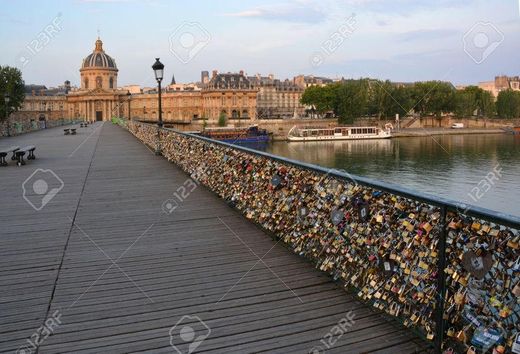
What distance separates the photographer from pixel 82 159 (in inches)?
746

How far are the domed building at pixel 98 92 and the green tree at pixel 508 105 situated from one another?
312 feet

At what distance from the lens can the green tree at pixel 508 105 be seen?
413ft

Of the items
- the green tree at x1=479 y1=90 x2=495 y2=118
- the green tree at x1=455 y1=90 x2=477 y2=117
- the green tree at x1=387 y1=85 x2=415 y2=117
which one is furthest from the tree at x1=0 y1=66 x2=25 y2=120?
the green tree at x1=479 y1=90 x2=495 y2=118

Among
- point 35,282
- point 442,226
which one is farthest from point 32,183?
point 442,226

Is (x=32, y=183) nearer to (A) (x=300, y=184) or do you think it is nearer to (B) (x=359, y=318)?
(A) (x=300, y=184)

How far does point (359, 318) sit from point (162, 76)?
16720mm

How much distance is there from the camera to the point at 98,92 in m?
137

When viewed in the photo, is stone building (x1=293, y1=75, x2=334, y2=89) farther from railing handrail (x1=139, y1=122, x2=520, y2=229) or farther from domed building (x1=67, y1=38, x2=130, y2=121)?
railing handrail (x1=139, y1=122, x2=520, y2=229)

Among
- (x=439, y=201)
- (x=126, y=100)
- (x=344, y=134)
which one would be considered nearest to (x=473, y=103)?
(x=344, y=134)

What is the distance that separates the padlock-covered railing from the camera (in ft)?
11.5

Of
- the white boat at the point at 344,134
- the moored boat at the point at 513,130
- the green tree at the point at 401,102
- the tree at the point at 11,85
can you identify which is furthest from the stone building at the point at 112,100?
the tree at the point at 11,85

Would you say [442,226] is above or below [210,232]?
above

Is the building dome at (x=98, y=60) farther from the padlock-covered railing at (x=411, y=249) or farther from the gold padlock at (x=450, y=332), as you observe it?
the gold padlock at (x=450, y=332)

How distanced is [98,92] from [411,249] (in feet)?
465
